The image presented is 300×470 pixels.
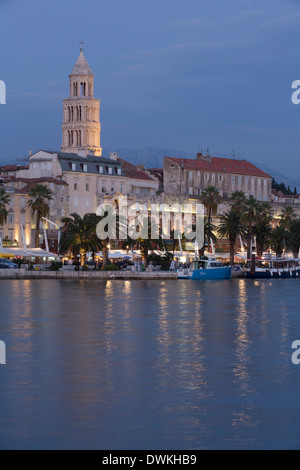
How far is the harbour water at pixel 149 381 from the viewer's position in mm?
18172

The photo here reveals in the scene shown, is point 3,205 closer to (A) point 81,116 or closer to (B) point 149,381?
(A) point 81,116

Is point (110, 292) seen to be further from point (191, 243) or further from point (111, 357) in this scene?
point (191, 243)

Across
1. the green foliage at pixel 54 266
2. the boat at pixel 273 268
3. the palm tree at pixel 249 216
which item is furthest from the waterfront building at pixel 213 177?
the green foliage at pixel 54 266

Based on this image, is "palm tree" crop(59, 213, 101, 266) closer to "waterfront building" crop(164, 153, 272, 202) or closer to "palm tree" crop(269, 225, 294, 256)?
"palm tree" crop(269, 225, 294, 256)

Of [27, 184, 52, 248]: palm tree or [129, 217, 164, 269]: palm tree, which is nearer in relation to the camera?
[129, 217, 164, 269]: palm tree

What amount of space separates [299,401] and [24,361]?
954cm

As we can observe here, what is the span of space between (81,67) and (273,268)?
5980cm

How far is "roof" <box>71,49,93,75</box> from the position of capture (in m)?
155

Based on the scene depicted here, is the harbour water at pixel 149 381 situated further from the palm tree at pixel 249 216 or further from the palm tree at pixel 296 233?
the palm tree at pixel 296 233

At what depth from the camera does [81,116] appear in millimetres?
151875

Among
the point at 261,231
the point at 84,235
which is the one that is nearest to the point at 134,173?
the point at 261,231

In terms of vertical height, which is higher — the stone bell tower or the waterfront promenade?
the stone bell tower

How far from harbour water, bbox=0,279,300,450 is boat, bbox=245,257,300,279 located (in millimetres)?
63596

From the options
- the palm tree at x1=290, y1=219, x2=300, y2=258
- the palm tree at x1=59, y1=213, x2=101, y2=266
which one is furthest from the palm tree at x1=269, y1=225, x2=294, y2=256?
the palm tree at x1=59, y1=213, x2=101, y2=266
